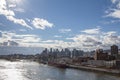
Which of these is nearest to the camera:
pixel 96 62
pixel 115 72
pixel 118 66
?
pixel 115 72

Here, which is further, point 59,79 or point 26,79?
point 59,79

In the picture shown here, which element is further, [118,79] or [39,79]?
[118,79]

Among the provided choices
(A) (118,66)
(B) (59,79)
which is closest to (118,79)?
(B) (59,79)

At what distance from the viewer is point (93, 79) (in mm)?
85812

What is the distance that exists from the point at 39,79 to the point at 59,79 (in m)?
8.07

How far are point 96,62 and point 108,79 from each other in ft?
313

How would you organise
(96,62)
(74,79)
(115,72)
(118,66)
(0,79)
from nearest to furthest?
1. (0,79)
2. (74,79)
3. (115,72)
4. (118,66)
5. (96,62)

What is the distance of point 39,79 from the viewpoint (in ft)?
260

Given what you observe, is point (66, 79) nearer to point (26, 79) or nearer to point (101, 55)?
point (26, 79)

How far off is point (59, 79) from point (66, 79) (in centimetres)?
241

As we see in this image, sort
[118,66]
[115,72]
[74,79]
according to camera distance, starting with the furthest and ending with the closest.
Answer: [118,66] → [115,72] → [74,79]

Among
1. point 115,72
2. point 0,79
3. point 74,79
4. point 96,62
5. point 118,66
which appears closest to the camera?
point 0,79

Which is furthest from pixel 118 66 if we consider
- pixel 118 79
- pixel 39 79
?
pixel 39 79

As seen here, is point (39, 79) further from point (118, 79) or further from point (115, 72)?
point (115, 72)
